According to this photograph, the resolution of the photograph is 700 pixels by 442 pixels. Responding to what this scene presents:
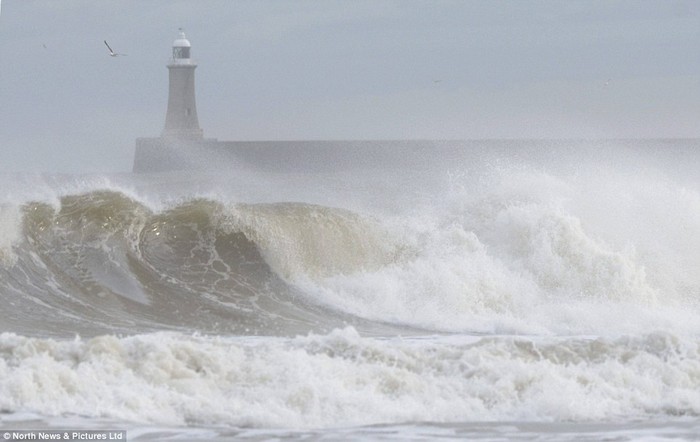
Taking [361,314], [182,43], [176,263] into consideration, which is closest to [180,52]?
[182,43]

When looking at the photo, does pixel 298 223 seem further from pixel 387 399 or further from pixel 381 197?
pixel 381 197

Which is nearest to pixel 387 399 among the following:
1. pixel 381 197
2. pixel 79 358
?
pixel 79 358

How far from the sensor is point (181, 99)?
58719 mm

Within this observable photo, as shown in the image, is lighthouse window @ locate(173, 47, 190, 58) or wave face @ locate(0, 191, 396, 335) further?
lighthouse window @ locate(173, 47, 190, 58)

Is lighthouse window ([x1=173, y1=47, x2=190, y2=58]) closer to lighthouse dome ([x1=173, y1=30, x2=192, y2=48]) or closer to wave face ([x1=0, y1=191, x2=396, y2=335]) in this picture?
lighthouse dome ([x1=173, y1=30, x2=192, y2=48])

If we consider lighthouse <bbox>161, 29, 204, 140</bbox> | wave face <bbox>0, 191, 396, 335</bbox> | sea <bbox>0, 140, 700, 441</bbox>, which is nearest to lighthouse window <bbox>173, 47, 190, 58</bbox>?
lighthouse <bbox>161, 29, 204, 140</bbox>

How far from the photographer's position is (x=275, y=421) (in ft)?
22.8

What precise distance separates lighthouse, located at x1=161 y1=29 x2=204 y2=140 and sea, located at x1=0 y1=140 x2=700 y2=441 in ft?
126

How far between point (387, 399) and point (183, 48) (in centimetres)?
5314

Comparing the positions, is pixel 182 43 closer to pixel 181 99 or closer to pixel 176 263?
pixel 181 99

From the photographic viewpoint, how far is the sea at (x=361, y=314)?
7152 millimetres

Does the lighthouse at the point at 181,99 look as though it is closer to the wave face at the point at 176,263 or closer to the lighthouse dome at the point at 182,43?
the lighthouse dome at the point at 182,43

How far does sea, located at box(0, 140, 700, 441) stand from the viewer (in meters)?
7.15

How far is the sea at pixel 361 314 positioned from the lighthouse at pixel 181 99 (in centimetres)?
3838
